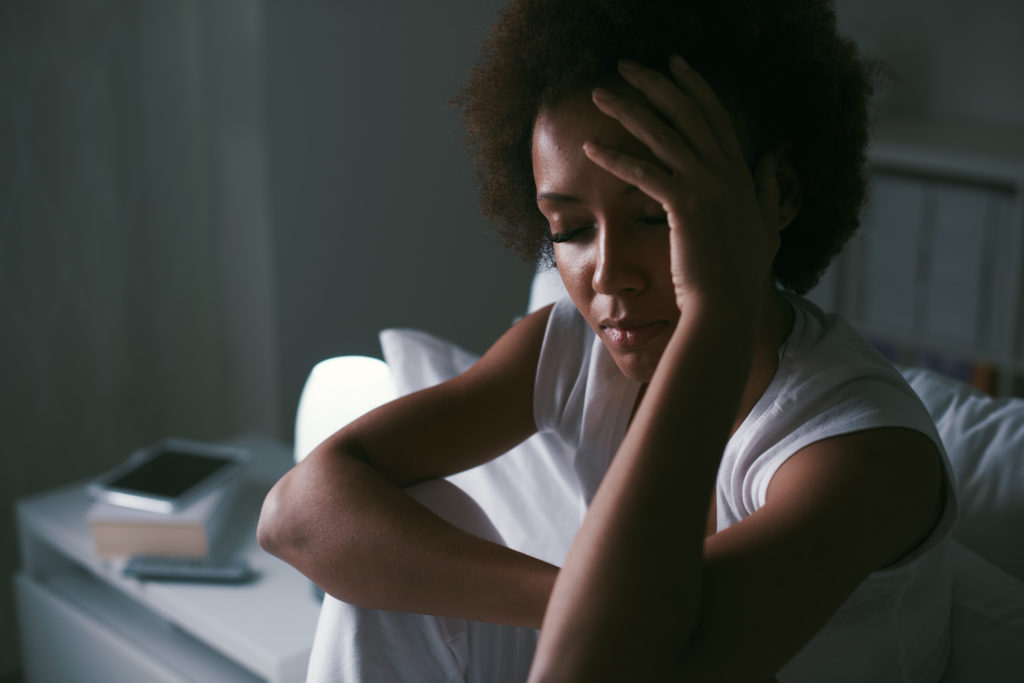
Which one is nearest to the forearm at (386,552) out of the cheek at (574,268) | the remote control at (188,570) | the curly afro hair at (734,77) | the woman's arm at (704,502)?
the woman's arm at (704,502)

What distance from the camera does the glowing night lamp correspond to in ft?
4.53

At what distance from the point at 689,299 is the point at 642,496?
16 centimetres

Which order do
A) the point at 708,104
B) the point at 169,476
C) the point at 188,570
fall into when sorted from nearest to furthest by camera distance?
the point at 708,104
the point at 188,570
the point at 169,476

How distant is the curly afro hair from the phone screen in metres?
0.80

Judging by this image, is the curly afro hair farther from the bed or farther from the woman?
the bed

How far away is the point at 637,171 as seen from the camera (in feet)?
2.65

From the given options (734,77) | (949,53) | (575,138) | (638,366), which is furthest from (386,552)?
(949,53)

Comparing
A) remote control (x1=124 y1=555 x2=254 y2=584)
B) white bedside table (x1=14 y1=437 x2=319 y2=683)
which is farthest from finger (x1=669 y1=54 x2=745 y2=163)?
remote control (x1=124 y1=555 x2=254 y2=584)

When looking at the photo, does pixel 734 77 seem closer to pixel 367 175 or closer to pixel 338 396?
pixel 338 396

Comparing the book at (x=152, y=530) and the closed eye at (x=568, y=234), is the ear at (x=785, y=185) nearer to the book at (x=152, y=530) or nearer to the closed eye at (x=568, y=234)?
the closed eye at (x=568, y=234)

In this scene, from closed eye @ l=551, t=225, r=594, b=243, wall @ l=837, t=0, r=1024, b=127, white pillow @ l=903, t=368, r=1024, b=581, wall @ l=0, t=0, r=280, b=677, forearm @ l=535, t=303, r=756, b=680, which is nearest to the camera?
forearm @ l=535, t=303, r=756, b=680

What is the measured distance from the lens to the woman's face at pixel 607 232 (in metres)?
0.87

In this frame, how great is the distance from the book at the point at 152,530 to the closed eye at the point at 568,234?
2.75ft

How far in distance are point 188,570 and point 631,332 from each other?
88 centimetres
